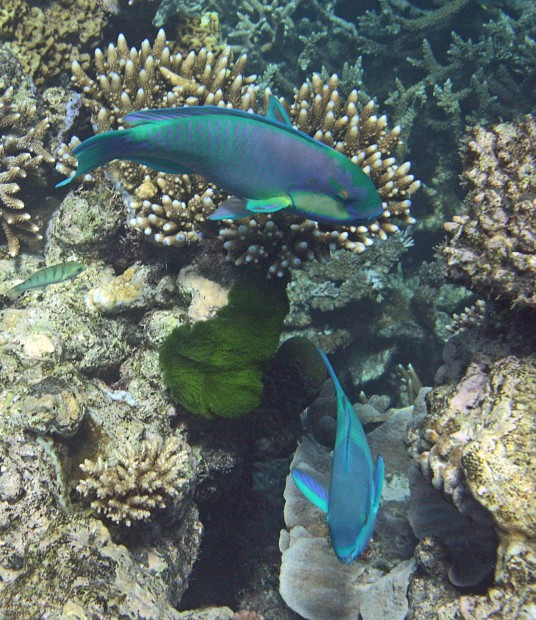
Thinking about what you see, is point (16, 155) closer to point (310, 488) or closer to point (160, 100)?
point (160, 100)

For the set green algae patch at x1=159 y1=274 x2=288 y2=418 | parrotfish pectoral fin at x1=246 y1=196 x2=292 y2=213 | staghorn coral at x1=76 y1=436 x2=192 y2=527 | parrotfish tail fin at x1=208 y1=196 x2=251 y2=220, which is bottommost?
staghorn coral at x1=76 y1=436 x2=192 y2=527

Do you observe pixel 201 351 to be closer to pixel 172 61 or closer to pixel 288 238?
pixel 288 238

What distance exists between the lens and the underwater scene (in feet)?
7.18

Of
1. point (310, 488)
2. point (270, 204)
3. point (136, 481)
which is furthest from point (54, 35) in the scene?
point (310, 488)

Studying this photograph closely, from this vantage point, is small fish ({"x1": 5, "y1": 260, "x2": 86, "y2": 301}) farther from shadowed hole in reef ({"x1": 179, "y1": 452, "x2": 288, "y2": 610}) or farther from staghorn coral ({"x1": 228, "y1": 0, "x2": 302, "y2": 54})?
staghorn coral ({"x1": 228, "y1": 0, "x2": 302, "y2": 54})

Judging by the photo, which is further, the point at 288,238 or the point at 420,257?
the point at 420,257

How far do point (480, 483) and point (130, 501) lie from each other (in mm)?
2095

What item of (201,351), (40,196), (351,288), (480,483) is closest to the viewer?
(480,483)

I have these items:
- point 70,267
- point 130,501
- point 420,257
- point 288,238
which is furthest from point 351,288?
point 130,501

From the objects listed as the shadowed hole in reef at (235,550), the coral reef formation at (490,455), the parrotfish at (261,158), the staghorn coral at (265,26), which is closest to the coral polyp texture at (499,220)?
the coral reef formation at (490,455)

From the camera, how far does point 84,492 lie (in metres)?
2.71

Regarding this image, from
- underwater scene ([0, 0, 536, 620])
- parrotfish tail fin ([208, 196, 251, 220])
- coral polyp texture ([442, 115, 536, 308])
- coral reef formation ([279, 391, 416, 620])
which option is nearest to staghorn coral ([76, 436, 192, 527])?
underwater scene ([0, 0, 536, 620])

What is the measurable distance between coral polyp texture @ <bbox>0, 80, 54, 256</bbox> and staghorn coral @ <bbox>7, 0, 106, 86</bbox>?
0.57 meters

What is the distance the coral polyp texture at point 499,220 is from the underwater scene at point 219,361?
0.01 meters
